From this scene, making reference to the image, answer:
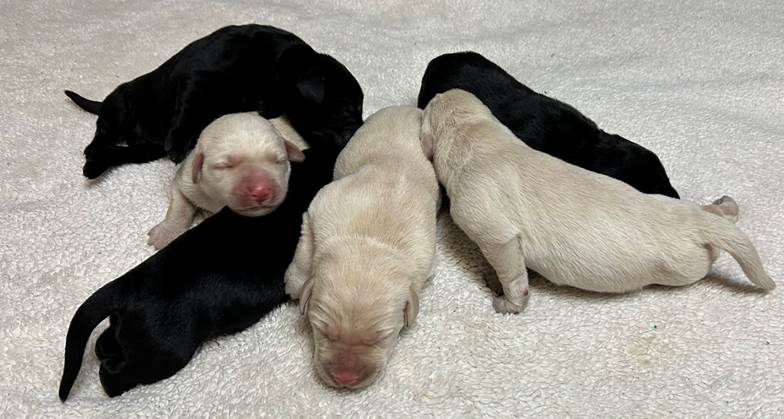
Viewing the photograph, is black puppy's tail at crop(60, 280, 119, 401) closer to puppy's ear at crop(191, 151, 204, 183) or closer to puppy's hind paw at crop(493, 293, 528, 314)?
puppy's ear at crop(191, 151, 204, 183)

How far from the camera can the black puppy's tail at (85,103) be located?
3037mm

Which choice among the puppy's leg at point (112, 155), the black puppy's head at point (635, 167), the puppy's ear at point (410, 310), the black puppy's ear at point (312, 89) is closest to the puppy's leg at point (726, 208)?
the black puppy's head at point (635, 167)

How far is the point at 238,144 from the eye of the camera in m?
2.31

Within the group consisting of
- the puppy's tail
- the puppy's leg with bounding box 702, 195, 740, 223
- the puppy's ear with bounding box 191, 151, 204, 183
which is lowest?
the puppy's ear with bounding box 191, 151, 204, 183

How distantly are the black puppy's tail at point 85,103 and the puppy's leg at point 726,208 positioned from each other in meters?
2.65

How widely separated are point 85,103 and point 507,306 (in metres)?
2.20

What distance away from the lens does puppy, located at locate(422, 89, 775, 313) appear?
1.98 metres

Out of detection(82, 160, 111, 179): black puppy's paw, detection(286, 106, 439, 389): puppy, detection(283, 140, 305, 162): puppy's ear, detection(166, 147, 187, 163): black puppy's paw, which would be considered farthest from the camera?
detection(166, 147, 187, 163): black puppy's paw

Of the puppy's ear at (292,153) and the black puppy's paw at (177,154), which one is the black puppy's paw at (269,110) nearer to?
the black puppy's paw at (177,154)

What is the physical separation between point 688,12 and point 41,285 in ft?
12.4

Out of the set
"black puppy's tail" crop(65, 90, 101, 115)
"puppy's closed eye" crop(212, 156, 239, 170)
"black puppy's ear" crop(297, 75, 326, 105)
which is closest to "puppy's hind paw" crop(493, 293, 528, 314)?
"puppy's closed eye" crop(212, 156, 239, 170)

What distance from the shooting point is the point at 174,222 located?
2.48 meters

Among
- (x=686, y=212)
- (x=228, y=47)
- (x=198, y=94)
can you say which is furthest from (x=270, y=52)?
(x=686, y=212)

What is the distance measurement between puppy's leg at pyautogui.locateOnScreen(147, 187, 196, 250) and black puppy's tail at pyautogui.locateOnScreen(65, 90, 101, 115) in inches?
33.4
